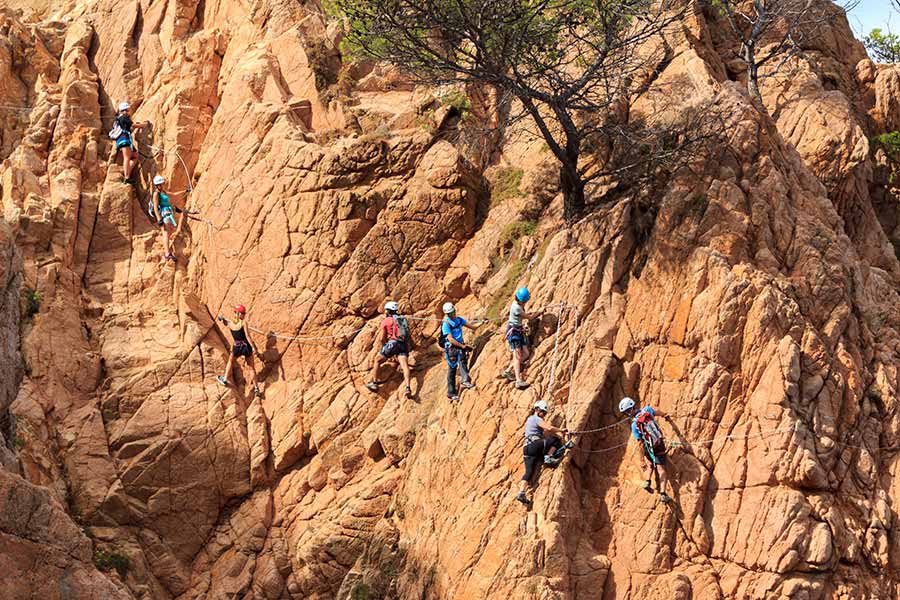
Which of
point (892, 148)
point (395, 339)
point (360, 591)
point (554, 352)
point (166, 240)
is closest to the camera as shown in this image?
point (360, 591)

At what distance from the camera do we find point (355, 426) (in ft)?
74.2

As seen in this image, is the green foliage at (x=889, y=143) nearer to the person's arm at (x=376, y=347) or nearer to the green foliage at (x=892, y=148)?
the green foliage at (x=892, y=148)

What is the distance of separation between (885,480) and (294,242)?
41.7 ft

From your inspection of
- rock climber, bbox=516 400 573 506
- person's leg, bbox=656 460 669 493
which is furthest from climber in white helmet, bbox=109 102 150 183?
person's leg, bbox=656 460 669 493

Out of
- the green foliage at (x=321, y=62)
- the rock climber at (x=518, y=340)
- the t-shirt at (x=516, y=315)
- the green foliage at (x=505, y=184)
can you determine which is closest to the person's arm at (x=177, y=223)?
the green foliage at (x=321, y=62)

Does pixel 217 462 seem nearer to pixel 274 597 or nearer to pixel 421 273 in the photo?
pixel 274 597

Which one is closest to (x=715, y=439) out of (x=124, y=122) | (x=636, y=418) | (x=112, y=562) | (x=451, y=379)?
(x=636, y=418)

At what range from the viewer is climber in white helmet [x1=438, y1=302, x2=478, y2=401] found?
21.2 meters

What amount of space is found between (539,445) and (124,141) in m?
12.6

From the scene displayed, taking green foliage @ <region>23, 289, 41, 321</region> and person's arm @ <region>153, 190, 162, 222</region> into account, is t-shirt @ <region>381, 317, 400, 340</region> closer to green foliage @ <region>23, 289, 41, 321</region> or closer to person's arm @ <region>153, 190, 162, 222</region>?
person's arm @ <region>153, 190, 162, 222</region>

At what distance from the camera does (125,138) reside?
2567 centimetres

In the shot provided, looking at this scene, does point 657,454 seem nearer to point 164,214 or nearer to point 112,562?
point 112,562

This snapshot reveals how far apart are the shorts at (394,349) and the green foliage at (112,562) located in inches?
250

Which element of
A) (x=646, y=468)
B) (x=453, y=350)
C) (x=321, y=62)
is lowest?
(x=646, y=468)
